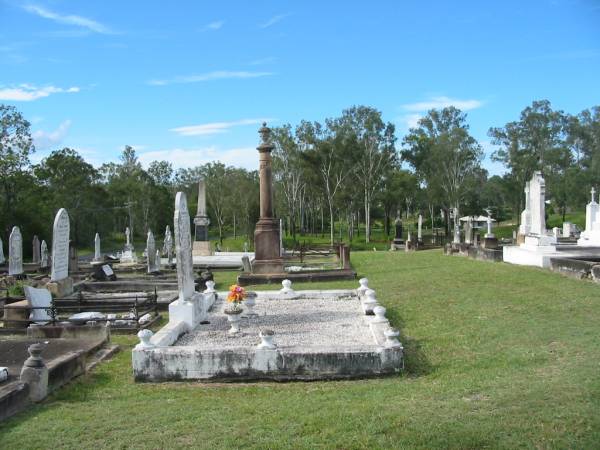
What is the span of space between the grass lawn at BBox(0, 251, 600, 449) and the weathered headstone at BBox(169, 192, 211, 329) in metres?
1.14

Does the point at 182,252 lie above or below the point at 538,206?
below

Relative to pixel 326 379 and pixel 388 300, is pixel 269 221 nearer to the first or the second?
pixel 388 300

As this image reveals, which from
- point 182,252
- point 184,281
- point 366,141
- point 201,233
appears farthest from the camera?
point 366,141

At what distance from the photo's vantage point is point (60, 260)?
48.7 ft

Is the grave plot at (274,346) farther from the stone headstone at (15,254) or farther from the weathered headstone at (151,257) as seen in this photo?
the stone headstone at (15,254)

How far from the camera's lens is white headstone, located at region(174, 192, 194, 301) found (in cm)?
1009

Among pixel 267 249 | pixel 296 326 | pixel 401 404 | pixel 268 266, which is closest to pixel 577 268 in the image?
pixel 296 326

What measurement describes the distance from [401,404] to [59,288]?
1146 centimetres

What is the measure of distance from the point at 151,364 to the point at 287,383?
6.01 ft

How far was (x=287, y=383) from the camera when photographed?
7.18m

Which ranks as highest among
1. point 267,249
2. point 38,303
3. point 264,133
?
point 264,133

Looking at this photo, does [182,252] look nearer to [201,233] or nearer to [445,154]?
[201,233]

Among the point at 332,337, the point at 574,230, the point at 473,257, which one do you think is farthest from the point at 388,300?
the point at 574,230

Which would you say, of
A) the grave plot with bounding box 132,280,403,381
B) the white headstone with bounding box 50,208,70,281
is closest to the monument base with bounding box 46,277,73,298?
the white headstone with bounding box 50,208,70,281
